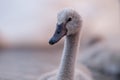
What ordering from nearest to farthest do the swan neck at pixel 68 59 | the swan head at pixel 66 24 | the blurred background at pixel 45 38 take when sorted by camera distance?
the swan head at pixel 66 24 < the swan neck at pixel 68 59 < the blurred background at pixel 45 38

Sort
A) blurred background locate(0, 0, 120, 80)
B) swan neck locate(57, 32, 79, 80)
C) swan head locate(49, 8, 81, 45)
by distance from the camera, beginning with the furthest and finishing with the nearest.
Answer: blurred background locate(0, 0, 120, 80) → swan neck locate(57, 32, 79, 80) → swan head locate(49, 8, 81, 45)

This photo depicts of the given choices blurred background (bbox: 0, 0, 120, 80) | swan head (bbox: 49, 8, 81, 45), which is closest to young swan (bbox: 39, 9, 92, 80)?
swan head (bbox: 49, 8, 81, 45)

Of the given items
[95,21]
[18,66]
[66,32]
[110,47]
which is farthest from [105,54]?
[66,32]

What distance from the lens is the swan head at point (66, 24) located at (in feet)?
9.72

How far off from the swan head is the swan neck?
8cm

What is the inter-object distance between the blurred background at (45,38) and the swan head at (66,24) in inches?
40.8

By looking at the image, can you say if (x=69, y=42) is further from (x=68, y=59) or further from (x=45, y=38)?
(x=45, y=38)

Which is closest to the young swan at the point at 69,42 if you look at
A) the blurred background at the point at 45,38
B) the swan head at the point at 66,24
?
the swan head at the point at 66,24

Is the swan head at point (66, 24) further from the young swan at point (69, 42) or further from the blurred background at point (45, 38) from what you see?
the blurred background at point (45, 38)

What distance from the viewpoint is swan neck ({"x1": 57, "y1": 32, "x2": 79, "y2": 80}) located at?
3203 millimetres

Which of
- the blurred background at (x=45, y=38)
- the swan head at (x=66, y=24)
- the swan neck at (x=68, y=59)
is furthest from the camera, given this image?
the blurred background at (x=45, y=38)

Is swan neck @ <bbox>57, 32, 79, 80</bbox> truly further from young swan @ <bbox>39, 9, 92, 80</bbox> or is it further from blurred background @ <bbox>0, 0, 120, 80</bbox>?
blurred background @ <bbox>0, 0, 120, 80</bbox>

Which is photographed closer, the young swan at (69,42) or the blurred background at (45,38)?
the young swan at (69,42)

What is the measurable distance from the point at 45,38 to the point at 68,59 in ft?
8.80
